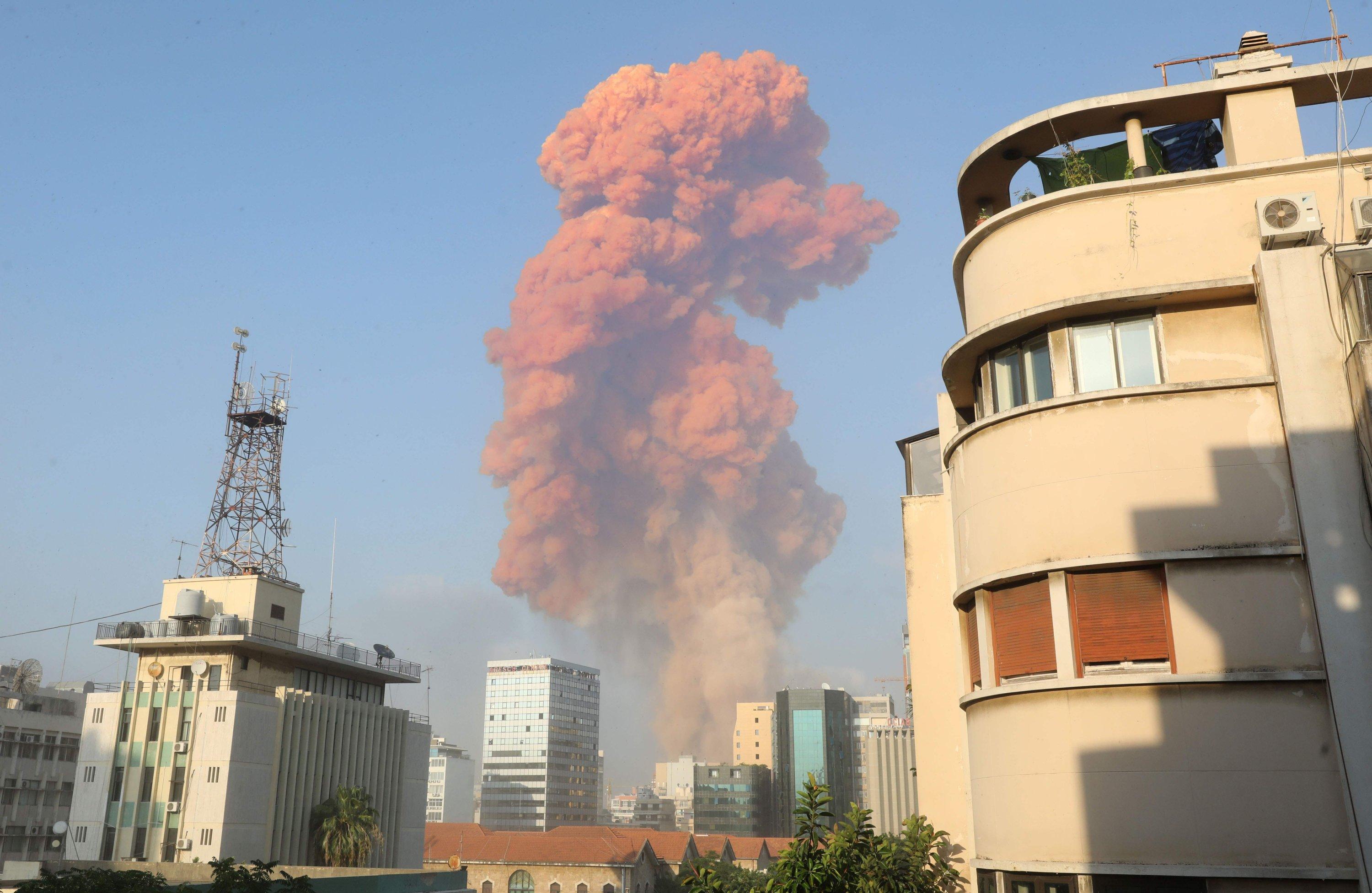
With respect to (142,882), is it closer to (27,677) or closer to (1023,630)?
(1023,630)

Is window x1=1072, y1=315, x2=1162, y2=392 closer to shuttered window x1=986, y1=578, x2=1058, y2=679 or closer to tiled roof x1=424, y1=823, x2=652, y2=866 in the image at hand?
shuttered window x1=986, y1=578, x2=1058, y2=679

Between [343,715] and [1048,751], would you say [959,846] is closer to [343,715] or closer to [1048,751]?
[1048,751]

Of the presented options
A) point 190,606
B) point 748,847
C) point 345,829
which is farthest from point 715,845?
point 190,606

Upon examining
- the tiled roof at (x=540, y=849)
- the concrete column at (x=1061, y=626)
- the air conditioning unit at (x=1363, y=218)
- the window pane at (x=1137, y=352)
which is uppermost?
the air conditioning unit at (x=1363, y=218)

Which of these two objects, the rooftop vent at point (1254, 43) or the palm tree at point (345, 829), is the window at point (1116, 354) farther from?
the palm tree at point (345, 829)

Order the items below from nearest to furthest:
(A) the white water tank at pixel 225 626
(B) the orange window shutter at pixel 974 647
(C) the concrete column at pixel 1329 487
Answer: (C) the concrete column at pixel 1329 487 → (B) the orange window shutter at pixel 974 647 → (A) the white water tank at pixel 225 626

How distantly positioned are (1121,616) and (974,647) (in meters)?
2.72

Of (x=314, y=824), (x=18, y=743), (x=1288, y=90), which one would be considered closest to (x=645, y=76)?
(x=18, y=743)

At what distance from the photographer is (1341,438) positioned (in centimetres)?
1304

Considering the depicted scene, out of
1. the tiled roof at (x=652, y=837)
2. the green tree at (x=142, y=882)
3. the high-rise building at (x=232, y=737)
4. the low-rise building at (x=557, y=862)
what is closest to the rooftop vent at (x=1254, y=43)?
the green tree at (x=142, y=882)

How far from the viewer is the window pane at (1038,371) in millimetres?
15023

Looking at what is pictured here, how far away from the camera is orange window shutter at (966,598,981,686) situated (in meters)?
15.4

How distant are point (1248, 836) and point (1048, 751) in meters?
2.34

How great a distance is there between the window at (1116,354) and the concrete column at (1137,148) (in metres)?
2.56
